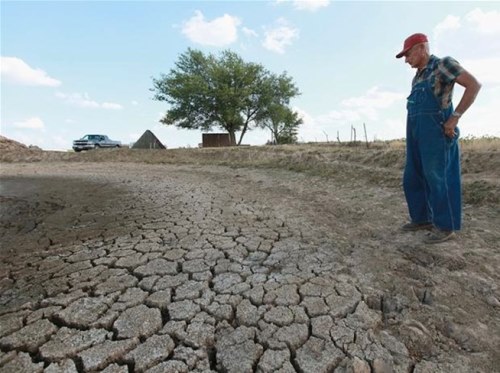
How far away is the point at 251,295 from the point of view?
211cm

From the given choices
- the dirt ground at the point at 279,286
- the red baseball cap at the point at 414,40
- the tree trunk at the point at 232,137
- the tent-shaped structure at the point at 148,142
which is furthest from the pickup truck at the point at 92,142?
the red baseball cap at the point at 414,40

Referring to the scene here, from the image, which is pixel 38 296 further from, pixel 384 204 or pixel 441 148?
pixel 384 204

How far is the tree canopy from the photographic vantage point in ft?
70.8

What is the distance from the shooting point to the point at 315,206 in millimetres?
4438

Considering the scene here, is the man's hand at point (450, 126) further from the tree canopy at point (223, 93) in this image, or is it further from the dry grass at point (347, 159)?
the tree canopy at point (223, 93)

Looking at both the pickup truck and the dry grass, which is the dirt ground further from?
the pickup truck

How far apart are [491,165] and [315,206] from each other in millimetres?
3136

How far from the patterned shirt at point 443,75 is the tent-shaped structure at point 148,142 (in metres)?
18.4

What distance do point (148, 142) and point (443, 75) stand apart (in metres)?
19.1

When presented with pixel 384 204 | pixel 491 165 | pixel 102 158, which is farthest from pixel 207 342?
pixel 102 158

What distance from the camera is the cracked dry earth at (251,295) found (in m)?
1.59

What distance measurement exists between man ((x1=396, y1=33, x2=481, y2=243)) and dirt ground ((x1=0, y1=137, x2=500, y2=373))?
0.26m

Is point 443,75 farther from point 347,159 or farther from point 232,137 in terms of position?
point 232,137

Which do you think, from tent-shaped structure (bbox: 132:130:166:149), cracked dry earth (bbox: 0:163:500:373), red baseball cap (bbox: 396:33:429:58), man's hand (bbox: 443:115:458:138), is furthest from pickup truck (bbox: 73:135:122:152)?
man's hand (bbox: 443:115:458:138)
